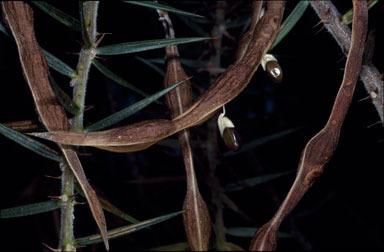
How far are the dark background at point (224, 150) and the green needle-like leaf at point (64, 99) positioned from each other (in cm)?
27

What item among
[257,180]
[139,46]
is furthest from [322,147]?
[257,180]

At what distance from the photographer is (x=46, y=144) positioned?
0.49 metres

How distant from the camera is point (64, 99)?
0.41 meters

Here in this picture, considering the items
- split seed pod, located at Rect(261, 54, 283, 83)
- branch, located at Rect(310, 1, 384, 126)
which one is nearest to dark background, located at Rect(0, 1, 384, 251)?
branch, located at Rect(310, 1, 384, 126)

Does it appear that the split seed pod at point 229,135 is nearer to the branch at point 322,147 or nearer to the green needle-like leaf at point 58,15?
the branch at point 322,147

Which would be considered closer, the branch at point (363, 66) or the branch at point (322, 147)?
the branch at point (322, 147)

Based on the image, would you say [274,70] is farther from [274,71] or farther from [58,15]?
[58,15]

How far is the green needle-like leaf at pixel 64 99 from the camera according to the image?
38cm

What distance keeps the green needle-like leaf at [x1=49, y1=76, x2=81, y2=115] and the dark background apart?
0.27 meters

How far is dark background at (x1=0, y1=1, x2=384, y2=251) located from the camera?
2.59ft

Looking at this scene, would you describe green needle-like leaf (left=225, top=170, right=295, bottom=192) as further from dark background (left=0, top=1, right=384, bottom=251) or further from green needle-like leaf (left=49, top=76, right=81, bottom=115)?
green needle-like leaf (left=49, top=76, right=81, bottom=115)

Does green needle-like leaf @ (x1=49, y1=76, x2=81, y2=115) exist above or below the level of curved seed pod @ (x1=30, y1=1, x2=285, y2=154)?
above

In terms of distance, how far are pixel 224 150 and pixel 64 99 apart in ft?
1.89

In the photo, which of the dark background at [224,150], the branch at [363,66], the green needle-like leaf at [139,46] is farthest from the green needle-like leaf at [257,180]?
the green needle-like leaf at [139,46]
